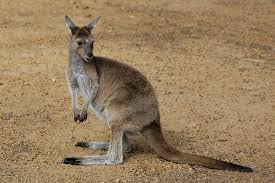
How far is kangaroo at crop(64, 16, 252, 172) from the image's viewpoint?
5715 mm

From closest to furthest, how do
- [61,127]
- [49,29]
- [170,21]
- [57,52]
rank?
[61,127]
[57,52]
[49,29]
[170,21]

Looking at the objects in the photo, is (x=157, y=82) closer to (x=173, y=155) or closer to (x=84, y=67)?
(x=84, y=67)

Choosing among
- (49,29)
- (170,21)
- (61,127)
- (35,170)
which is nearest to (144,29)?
(170,21)

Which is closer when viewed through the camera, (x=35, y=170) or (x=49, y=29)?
(x=35, y=170)

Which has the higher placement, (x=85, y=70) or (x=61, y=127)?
(x=85, y=70)

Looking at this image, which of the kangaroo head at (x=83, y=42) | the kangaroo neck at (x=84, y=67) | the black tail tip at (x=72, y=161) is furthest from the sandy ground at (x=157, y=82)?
the kangaroo head at (x=83, y=42)

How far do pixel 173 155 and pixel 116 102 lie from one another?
26.5 inches

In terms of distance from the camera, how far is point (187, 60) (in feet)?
29.5

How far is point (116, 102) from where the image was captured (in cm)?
577

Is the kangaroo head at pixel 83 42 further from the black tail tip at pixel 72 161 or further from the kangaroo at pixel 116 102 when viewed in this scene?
the black tail tip at pixel 72 161

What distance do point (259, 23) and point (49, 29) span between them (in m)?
3.67

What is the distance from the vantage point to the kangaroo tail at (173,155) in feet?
18.3

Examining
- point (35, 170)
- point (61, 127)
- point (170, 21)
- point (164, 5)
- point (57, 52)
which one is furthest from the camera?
point (164, 5)

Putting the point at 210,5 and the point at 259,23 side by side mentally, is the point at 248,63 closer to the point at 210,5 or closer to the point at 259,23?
the point at 259,23
